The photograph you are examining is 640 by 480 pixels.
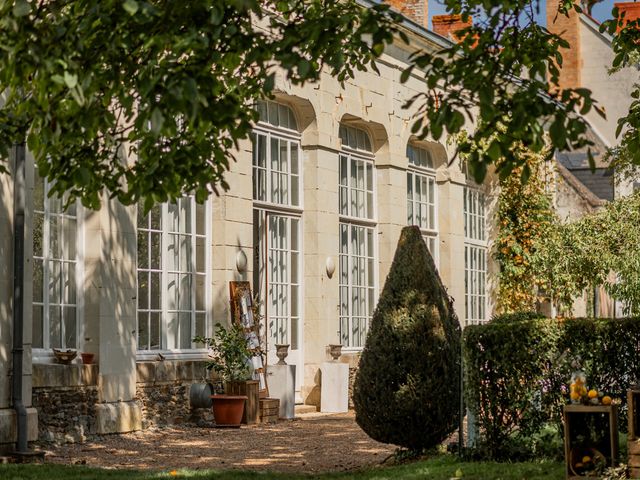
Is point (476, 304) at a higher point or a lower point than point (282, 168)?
lower

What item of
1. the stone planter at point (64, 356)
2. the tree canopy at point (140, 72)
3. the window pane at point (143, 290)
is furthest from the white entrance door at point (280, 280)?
the tree canopy at point (140, 72)

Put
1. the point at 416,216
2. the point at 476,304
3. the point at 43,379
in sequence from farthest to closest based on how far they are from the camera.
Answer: the point at 476,304
the point at 416,216
the point at 43,379

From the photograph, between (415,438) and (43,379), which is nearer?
(415,438)

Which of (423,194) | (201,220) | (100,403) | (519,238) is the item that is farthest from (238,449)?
(519,238)

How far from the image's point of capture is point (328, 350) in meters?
16.6

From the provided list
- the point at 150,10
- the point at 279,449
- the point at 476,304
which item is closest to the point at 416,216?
the point at 476,304

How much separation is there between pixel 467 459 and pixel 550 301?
48.5 ft

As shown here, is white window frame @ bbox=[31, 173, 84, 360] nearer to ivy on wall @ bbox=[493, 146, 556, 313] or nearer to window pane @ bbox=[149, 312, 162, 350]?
window pane @ bbox=[149, 312, 162, 350]

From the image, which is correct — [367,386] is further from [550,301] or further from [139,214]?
[550,301]

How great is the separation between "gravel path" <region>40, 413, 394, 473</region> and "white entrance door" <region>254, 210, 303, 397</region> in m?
2.30

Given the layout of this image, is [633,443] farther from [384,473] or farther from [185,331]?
[185,331]

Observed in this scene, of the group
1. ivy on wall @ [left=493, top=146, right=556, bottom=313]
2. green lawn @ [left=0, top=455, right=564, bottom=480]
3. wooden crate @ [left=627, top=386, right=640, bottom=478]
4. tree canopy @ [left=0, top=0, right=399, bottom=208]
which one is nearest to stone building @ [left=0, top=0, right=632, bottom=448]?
ivy on wall @ [left=493, top=146, right=556, bottom=313]

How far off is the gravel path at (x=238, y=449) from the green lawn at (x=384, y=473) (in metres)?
0.75

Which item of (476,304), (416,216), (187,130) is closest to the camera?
(187,130)
